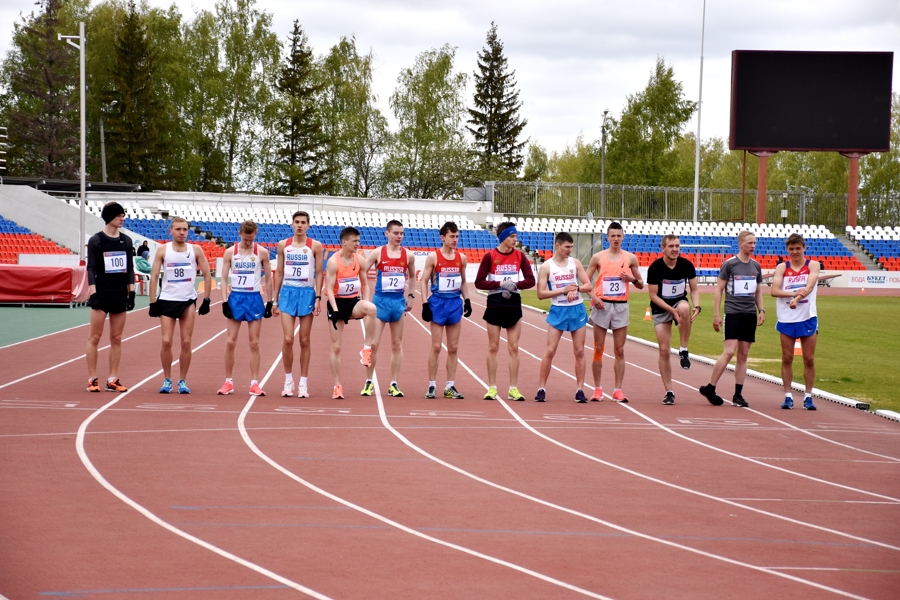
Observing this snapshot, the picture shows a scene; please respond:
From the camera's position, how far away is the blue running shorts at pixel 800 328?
469 inches

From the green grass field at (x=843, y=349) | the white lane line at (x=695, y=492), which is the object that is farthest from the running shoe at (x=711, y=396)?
the white lane line at (x=695, y=492)

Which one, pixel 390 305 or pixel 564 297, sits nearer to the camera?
pixel 390 305

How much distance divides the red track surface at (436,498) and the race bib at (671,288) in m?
1.34

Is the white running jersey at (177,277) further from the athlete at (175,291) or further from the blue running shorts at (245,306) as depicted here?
the blue running shorts at (245,306)

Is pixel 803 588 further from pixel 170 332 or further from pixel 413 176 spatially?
pixel 413 176

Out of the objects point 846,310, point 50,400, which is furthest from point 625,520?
point 846,310

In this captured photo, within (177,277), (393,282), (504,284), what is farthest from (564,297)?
(177,277)

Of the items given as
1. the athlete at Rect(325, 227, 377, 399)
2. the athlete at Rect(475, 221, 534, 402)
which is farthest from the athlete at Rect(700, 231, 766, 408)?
the athlete at Rect(325, 227, 377, 399)

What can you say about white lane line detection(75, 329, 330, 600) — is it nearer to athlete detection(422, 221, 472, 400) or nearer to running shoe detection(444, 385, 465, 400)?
athlete detection(422, 221, 472, 400)

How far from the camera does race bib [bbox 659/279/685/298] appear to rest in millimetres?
12016

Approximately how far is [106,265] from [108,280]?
17 cm

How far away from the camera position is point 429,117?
233 ft

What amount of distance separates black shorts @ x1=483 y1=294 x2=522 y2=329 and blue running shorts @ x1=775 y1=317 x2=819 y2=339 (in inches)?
119

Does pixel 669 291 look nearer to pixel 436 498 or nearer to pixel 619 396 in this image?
pixel 619 396
